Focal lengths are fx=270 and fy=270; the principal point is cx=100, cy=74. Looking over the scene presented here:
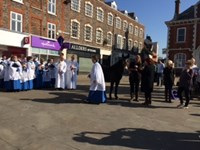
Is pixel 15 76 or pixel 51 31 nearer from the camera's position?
pixel 15 76

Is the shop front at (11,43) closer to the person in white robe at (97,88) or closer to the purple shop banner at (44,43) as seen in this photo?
the purple shop banner at (44,43)

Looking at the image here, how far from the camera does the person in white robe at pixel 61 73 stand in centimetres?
1405

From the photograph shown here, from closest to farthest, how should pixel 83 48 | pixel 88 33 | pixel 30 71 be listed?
pixel 30 71
pixel 83 48
pixel 88 33

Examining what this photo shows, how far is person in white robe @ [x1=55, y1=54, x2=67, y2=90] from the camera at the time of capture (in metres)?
14.0

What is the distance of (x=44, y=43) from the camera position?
2819 centimetres

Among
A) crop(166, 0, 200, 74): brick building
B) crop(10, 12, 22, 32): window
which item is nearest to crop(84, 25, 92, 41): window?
crop(166, 0, 200, 74): brick building

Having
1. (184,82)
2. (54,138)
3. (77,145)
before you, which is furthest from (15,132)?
(184,82)

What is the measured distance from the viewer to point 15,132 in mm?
6371

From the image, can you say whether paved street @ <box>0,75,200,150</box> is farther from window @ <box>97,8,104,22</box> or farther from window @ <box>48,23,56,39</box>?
window @ <box>97,8,104,22</box>

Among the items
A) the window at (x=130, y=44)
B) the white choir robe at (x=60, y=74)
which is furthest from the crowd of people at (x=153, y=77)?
the window at (x=130, y=44)

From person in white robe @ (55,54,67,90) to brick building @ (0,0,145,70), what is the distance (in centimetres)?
1126

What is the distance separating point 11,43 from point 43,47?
14.3 ft

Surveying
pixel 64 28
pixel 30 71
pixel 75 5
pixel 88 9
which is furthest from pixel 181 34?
pixel 30 71

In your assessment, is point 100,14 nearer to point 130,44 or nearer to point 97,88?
point 130,44
